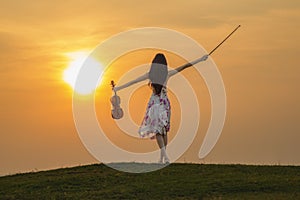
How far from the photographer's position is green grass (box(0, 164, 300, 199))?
81.5ft

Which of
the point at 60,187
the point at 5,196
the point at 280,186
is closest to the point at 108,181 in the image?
the point at 60,187

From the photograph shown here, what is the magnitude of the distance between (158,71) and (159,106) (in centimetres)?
147

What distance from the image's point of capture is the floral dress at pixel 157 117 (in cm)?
2807

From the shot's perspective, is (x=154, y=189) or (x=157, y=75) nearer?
(x=154, y=189)

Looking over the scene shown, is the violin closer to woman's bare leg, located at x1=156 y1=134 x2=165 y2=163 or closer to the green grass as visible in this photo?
woman's bare leg, located at x1=156 y1=134 x2=165 y2=163

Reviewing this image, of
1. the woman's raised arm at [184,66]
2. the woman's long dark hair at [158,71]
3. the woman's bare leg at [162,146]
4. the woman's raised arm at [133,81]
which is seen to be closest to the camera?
the woman's long dark hair at [158,71]

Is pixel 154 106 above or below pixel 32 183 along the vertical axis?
above

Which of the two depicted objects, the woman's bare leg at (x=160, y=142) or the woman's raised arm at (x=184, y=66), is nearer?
the woman's raised arm at (x=184, y=66)

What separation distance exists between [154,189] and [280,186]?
14.2ft

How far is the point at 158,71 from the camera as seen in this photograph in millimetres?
27609

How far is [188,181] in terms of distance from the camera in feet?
86.0

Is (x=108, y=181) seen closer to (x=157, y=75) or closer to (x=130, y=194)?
(x=130, y=194)

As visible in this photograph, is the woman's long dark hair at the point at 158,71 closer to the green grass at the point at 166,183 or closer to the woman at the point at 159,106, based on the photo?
the woman at the point at 159,106

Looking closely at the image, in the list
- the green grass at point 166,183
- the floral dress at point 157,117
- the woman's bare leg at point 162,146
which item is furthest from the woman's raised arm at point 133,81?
the green grass at point 166,183
